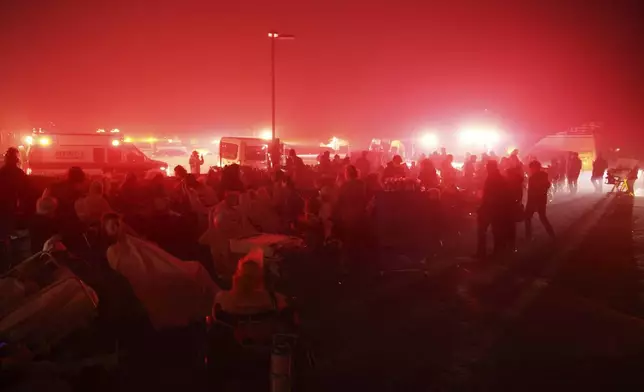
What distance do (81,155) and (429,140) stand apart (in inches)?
705

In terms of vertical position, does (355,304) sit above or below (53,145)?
below

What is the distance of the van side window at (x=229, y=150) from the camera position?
2466cm

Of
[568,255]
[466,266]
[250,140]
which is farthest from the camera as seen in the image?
[250,140]

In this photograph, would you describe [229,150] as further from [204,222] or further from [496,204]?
[496,204]

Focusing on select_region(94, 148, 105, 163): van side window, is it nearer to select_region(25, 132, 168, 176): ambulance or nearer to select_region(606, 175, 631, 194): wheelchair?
select_region(25, 132, 168, 176): ambulance

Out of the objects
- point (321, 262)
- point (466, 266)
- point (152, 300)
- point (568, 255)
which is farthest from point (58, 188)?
point (568, 255)

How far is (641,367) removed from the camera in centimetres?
571

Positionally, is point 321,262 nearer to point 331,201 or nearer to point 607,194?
point 331,201

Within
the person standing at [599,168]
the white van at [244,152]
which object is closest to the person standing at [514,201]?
the white van at [244,152]

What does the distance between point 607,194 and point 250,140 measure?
15.2 metres

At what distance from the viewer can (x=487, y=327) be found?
6.93m

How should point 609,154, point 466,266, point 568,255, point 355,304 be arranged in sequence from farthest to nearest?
point 609,154, point 568,255, point 466,266, point 355,304

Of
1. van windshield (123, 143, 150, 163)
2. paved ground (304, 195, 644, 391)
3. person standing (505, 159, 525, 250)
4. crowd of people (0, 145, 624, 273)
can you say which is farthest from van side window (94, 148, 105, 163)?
person standing (505, 159, 525, 250)

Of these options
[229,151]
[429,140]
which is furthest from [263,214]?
[429,140]
